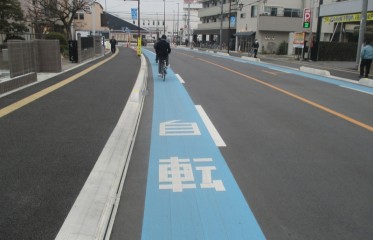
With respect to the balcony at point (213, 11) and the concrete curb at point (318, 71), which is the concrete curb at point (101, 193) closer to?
the concrete curb at point (318, 71)

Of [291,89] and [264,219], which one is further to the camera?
[291,89]

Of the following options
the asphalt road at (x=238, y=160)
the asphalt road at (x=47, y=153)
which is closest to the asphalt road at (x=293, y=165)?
the asphalt road at (x=238, y=160)

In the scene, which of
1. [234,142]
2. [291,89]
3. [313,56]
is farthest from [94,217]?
[313,56]

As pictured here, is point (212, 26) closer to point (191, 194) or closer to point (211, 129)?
point (211, 129)

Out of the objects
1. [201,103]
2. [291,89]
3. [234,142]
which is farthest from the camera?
[291,89]

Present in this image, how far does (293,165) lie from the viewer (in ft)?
17.9

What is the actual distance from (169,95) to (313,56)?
26.0 m

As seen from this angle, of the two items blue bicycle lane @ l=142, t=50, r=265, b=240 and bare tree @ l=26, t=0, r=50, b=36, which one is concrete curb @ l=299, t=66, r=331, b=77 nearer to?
blue bicycle lane @ l=142, t=50, r=265, b=240

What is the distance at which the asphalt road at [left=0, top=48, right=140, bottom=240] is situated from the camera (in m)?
3.68

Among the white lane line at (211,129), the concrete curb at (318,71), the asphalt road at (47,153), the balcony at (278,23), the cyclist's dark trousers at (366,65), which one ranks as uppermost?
the balcony at (278,23)

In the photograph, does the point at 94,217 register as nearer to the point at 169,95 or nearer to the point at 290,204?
the point at 290,204

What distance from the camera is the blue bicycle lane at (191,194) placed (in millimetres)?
3658

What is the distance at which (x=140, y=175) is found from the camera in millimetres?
5039

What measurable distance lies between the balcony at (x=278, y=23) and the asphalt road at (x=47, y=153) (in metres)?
45.1
